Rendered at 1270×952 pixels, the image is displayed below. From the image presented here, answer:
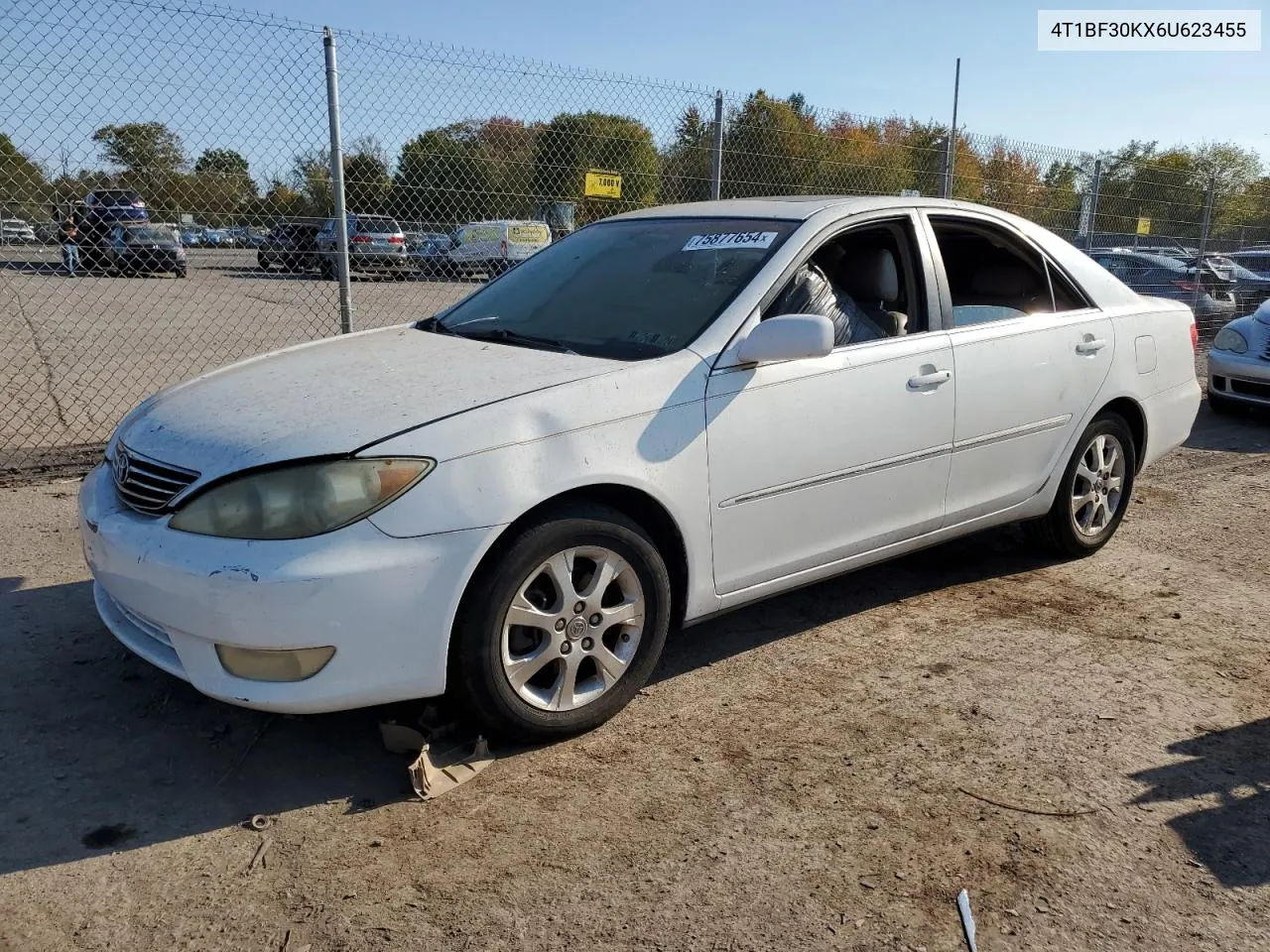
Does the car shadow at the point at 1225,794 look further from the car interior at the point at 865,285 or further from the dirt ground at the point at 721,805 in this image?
the car interior at the point at 865,285

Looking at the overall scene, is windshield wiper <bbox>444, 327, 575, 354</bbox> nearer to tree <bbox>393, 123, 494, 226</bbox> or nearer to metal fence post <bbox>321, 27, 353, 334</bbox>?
metal fence post <bbox>321, 27, 353, 334</bbox>

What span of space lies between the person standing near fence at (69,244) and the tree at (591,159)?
3.24 m

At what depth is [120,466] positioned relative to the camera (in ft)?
10.3

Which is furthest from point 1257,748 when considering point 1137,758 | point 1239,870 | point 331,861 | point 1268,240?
point 1268,240

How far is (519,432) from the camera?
288 centimetres

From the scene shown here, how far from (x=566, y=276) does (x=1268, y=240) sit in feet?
45.1

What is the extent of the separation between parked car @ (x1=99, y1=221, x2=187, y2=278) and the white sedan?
4.28 metres

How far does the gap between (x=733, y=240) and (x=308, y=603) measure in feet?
6.75

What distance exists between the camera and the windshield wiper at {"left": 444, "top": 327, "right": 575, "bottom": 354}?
138 inches

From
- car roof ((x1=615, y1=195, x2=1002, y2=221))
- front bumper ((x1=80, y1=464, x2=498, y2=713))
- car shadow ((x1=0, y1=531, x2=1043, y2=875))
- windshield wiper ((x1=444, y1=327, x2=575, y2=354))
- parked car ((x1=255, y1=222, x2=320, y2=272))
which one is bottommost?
car shadow ((x1=0, y1=531, x2=1043, y2=875))

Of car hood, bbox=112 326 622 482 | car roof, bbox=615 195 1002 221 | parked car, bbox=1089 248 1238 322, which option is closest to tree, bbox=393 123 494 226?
car roof, bbox=615 195 1002 221

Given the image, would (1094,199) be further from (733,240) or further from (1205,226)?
(733,240)

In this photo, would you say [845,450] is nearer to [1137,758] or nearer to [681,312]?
[681,312]

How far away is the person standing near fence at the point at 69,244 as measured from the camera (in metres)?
7.20
